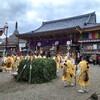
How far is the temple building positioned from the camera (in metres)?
27.4

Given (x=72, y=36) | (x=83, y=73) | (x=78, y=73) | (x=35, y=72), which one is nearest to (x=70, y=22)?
(x=72, y=36)

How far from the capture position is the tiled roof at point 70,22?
32800mm

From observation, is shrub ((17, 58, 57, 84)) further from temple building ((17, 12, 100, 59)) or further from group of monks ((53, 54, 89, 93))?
temple building ((17, 12, 100, 59))

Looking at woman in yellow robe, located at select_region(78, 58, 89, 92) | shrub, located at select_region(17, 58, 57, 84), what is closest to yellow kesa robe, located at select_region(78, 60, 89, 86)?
woman in yellow robe, located at select_region(78, 58, 89, 92)

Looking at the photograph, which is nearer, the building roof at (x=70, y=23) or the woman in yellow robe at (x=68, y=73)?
the woman in yellow robe at (x=68, y=73)

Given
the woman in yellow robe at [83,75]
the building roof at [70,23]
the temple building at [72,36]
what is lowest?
the woman in yellow robe at [83,75]

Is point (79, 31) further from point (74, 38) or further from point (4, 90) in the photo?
point (4, 90)

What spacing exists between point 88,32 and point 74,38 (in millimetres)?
2269

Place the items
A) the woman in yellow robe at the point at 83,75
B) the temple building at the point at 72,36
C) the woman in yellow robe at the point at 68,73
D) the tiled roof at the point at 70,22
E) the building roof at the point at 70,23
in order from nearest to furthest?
the woman in yellow robe at the point at 83,75, the woman in yellow robe at the point at 68,73, the temple building at the point at 72,36, the building roof at the point at 70,23, the tiled roof at the point at 70,22

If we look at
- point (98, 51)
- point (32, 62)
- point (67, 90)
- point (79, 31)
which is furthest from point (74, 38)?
point (67, 90)

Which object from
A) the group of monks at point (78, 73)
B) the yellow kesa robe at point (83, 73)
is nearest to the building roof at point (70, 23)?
the group of monks at point (78, 73)

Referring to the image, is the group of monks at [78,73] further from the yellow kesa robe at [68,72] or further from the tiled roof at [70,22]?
the tiled roof at [70,22]

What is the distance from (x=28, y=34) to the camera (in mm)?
33219

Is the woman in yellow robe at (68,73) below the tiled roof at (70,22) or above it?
below
